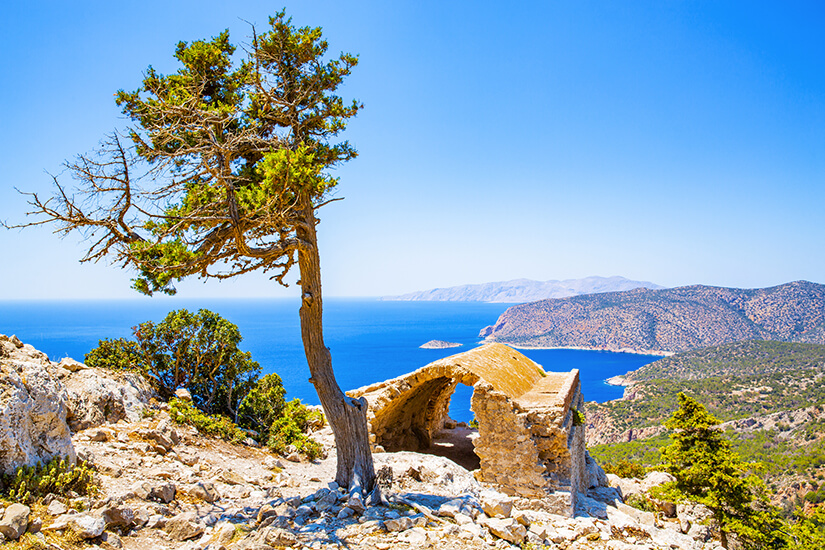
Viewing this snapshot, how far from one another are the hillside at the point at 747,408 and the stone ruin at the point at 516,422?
25.1 m

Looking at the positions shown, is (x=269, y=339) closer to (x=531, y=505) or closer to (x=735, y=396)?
(x=735, y=396)

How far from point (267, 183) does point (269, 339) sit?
416ft

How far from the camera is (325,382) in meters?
7.73

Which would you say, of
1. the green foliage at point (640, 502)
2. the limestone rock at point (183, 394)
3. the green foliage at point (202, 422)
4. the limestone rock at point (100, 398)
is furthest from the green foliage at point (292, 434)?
the green foliage at point (640, 502)

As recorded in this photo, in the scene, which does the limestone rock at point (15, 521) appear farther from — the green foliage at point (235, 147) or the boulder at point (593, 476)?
the boulder at point (593, 476)

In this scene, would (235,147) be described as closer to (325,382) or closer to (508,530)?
(325,382)

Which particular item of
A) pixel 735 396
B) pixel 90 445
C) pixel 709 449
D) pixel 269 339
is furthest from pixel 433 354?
pixel 90 445

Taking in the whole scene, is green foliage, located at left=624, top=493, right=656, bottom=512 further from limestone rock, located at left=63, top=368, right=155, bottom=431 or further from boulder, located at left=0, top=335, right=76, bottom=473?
boulder, located at left=0, top=335, right=76, bottom=473

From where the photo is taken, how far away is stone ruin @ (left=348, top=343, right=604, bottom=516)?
10.2 metres

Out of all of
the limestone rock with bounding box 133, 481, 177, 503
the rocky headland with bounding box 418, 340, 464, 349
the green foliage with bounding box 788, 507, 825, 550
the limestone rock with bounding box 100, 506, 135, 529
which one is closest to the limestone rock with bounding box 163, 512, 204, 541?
the limestone rock with bounding box 100, 506, 135, 529

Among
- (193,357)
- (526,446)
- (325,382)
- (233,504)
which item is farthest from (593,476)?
(193,357)

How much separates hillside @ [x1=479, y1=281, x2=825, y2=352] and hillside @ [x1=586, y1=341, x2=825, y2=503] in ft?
72.7

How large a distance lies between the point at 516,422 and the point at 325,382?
5.09 meters

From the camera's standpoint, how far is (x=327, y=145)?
837 cm
